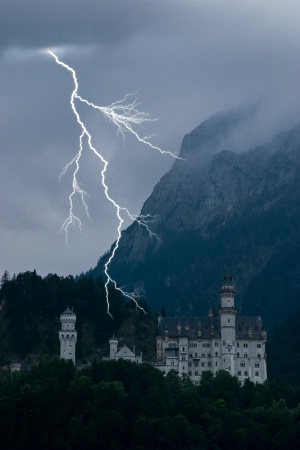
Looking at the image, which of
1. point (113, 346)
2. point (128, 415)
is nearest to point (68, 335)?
point (113, 346)

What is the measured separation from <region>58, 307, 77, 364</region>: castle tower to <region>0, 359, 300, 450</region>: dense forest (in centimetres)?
2127

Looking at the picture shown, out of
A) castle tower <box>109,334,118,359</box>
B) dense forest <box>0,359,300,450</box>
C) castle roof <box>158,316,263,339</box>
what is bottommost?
dense forest <box>0,359,300,450</box>

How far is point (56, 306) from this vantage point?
613 feet

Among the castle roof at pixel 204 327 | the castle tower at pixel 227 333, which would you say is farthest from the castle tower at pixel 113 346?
the castle tower at pixel 227 333

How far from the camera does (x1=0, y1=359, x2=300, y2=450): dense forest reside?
13600cm

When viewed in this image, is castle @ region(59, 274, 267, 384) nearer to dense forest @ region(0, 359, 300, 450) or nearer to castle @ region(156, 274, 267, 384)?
castle @ region(156, 274, 267, 384)

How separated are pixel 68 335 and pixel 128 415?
36060 mm

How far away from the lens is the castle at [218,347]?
554 ft

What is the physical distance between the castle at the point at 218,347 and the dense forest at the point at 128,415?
18057 mm

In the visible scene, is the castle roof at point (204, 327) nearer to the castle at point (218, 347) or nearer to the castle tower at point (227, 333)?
the castle at point (218, 347)

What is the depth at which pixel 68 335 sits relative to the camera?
17388 cm

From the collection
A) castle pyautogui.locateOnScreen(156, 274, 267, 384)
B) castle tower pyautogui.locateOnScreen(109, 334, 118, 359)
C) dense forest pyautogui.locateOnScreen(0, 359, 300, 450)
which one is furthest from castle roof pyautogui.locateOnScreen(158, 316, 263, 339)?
dense forest pyautogui.locateOnScreen(0, 359, 300, 450)

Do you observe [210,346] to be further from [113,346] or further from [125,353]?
[113,346]

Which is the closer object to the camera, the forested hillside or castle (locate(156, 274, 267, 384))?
castle (locate(156, 274, 267, 384))
